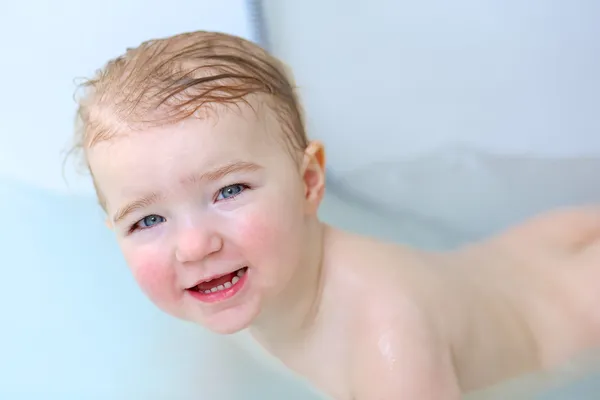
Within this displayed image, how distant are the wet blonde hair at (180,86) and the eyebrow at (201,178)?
0.22 ft

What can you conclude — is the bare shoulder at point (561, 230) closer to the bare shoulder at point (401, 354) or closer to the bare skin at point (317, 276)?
the bare skin at point (317, 276)

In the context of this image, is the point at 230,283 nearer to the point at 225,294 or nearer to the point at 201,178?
the point at 225,294

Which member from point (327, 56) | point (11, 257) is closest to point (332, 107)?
point (327, 56)

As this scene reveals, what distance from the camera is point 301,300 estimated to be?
1.01 m

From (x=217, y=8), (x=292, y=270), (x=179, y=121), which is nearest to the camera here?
(x=179, y=121)

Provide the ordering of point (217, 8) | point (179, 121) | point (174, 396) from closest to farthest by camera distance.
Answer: point (179, 121), point (174, 396), point (217, 8)

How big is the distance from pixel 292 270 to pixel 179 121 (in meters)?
0.24

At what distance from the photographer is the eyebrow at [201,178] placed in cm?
81

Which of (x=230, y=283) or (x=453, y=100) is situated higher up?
(x=230, y=283)

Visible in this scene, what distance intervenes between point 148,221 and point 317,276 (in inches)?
10.3

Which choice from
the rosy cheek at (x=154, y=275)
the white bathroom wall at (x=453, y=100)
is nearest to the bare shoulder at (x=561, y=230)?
the white bathroom wall at (x=453, y=100)

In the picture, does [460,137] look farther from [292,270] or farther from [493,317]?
[292,270]

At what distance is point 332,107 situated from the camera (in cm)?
161

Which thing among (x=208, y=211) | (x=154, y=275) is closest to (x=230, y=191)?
(x=208, y=211)
